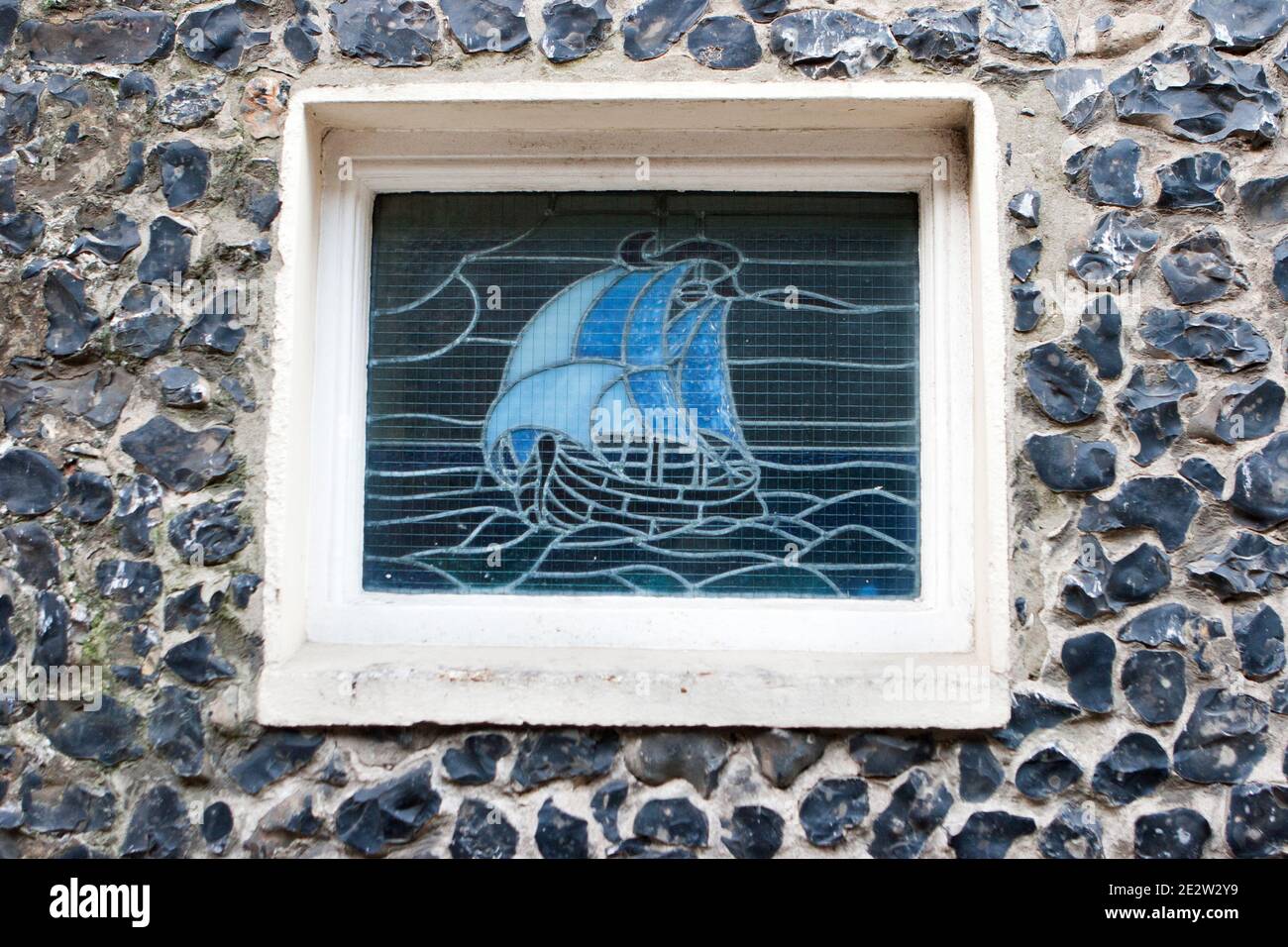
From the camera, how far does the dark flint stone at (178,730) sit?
1774 millimetres

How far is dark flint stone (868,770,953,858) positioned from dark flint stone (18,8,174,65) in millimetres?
2172

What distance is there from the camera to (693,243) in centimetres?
201

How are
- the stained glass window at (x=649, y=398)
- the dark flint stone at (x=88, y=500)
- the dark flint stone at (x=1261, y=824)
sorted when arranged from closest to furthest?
the dark flint stone at (x=1261, y=824) < the dark flint stone at (x=88, y=500) < the stained glass window at (x=649, y=398)

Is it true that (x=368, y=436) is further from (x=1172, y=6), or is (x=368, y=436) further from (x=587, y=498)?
(x=1172, y=6)

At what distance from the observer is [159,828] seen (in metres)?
1.77

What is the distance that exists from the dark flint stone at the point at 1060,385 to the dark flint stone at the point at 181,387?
1.69 meters

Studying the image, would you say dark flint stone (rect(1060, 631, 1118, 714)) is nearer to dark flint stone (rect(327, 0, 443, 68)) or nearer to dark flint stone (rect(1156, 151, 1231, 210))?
dark flint stone (rect(1156, 151, 1231, 210))

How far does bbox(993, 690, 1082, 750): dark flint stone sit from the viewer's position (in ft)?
5.68

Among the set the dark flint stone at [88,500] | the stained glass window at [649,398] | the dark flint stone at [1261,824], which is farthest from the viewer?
the stained glass window at [649,398]

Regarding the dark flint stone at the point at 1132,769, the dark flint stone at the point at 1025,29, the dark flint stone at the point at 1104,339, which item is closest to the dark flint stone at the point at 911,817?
the dark flint stone at the point at 1132,769

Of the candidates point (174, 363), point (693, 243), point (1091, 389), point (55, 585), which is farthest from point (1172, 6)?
point (55, 585)

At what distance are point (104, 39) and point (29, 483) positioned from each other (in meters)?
0.96

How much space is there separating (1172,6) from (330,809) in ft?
7.81

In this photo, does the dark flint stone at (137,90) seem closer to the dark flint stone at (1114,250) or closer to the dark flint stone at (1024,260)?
the dark flint stone at (1024,260)
